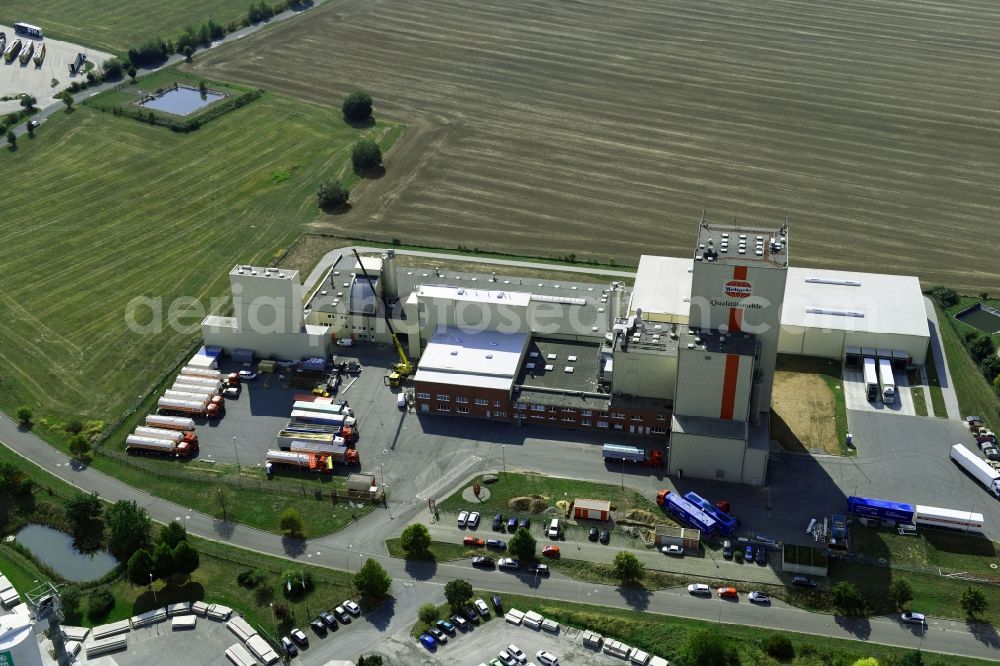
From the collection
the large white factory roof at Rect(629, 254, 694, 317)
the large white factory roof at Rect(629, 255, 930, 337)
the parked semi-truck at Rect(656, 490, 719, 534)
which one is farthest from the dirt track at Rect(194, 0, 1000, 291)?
the parked semi-truck at Rect(656, 490, 719, 534)

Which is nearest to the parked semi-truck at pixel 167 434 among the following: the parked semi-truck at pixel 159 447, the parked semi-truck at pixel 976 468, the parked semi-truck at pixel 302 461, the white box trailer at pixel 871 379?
the parked semi-truck at pixel 159 447

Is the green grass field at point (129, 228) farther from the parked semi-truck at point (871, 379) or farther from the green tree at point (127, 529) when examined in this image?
the parked semi-truck at point (871, 379)

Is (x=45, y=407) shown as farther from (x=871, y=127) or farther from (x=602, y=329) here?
(x=871, y=127)

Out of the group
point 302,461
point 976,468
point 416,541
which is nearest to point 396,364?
point 302,461

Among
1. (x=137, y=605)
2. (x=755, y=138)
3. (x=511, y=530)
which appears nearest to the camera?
(x=137, y=605)

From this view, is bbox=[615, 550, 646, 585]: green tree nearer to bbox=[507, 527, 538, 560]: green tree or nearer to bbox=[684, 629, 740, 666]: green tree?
bbox=[507, 527, 538, 560]: green tree

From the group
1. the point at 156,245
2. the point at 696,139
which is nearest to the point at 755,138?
the point at 696,139
